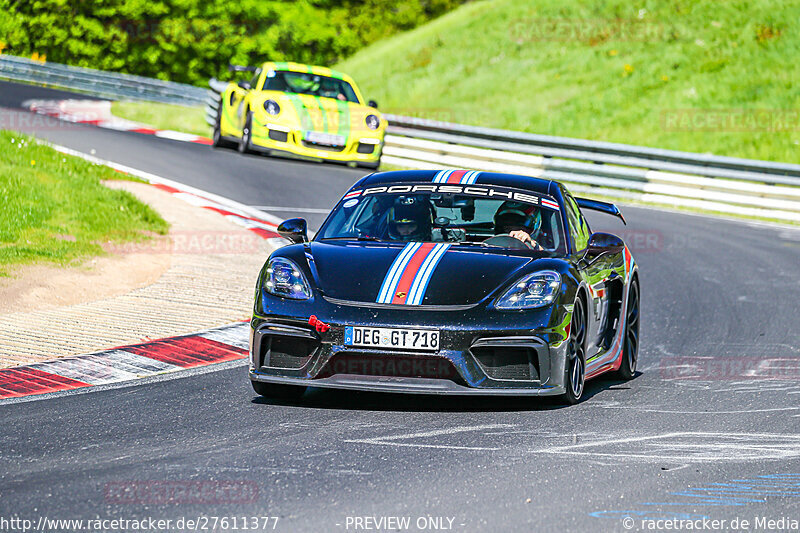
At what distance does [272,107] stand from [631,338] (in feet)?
41.6

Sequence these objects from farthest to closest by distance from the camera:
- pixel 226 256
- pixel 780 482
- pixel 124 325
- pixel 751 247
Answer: pixel 751 247 < pixel 226 256 < pixel 124 325 < pixel 780 482

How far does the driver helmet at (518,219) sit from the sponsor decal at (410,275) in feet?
2.33

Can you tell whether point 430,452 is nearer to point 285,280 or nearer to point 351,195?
point 285,280

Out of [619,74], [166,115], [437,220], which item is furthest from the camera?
[619,74]

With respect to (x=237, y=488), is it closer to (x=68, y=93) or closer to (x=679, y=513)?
(x=679, y=513)

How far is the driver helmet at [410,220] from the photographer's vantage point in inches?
300

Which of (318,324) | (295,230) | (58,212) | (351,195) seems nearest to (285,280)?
(318,324)

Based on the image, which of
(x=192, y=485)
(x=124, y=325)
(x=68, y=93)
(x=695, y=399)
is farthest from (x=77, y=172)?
(x=68, y=93)

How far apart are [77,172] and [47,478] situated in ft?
36.8

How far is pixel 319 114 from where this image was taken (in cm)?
2041

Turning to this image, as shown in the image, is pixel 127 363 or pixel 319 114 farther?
pixel 319 114

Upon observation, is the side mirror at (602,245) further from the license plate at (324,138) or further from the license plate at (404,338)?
the license plate at (324,138)

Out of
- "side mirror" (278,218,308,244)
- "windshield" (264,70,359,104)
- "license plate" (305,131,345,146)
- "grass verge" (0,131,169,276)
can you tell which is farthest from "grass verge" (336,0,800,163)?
"side mirror" (278,218,308,244)

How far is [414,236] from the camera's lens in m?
7.62
